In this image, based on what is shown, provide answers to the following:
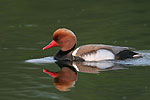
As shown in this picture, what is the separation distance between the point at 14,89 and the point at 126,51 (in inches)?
141

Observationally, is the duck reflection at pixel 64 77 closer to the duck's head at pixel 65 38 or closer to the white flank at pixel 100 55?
the white flank at pixel 100 55

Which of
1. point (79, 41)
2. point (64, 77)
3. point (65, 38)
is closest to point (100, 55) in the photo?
point (65, 38)

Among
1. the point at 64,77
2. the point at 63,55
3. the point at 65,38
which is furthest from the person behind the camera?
the point at 65,38

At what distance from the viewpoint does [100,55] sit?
33.8 feet

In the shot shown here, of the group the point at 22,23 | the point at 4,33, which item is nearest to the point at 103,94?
the point at 4,33

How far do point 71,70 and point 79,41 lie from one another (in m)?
3.65

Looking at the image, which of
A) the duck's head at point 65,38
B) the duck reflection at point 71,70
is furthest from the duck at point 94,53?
the duck reflection at point 71,70

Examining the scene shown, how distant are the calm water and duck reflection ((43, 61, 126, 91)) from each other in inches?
3.7

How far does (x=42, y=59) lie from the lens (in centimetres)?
1073

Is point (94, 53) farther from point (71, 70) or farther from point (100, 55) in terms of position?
point (71, 70)

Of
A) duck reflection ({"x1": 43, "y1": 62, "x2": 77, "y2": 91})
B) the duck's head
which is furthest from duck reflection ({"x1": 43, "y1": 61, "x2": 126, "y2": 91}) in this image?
the duck's head

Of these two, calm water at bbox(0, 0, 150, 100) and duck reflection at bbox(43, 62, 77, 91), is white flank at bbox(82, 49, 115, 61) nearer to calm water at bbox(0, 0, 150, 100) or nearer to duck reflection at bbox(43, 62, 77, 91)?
calm water at bbox(0, 0, 150, 100)

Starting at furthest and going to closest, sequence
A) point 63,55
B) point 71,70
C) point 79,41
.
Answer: point 79,41, point 63,55, point 71,70

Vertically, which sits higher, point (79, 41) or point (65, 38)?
point (65, 38)
